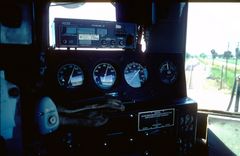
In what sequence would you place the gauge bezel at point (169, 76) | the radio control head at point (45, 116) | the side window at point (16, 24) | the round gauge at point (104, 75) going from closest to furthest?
the side window at point (16, 24)
the radio control head at point (45, 116)
the round gauge at point (104, 75)
the gauge bezel at point (169, 76)

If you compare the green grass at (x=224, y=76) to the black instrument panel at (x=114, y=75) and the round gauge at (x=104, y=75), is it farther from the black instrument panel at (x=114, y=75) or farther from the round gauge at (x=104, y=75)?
the round gauge at (x=104, y=75)

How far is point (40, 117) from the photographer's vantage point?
1.06 meters

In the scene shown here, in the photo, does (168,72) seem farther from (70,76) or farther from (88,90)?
(70,76)

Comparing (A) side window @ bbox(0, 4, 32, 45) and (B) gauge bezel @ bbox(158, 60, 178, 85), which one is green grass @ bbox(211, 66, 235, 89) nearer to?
(B) gauge bezel @ bbox(158, 60, 178, 85)

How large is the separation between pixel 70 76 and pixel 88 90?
14 cm

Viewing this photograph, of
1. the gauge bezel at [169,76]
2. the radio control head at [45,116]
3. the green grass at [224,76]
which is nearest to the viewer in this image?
the radio control head at [45,116]

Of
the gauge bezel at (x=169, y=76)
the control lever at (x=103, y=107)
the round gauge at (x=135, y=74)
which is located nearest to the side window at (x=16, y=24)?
the control lever at (x=103, y=107)

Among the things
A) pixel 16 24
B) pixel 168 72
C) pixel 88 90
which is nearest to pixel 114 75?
pixel 88 90

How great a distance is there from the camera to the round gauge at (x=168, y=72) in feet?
5.27

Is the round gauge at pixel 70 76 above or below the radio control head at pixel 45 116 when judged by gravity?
above

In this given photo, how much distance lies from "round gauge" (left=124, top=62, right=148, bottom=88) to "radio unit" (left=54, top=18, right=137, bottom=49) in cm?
14

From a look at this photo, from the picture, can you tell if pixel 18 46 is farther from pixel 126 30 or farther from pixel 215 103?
pixel 215 103

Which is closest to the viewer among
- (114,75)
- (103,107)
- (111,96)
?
(103,107)

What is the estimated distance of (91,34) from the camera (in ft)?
4.59
